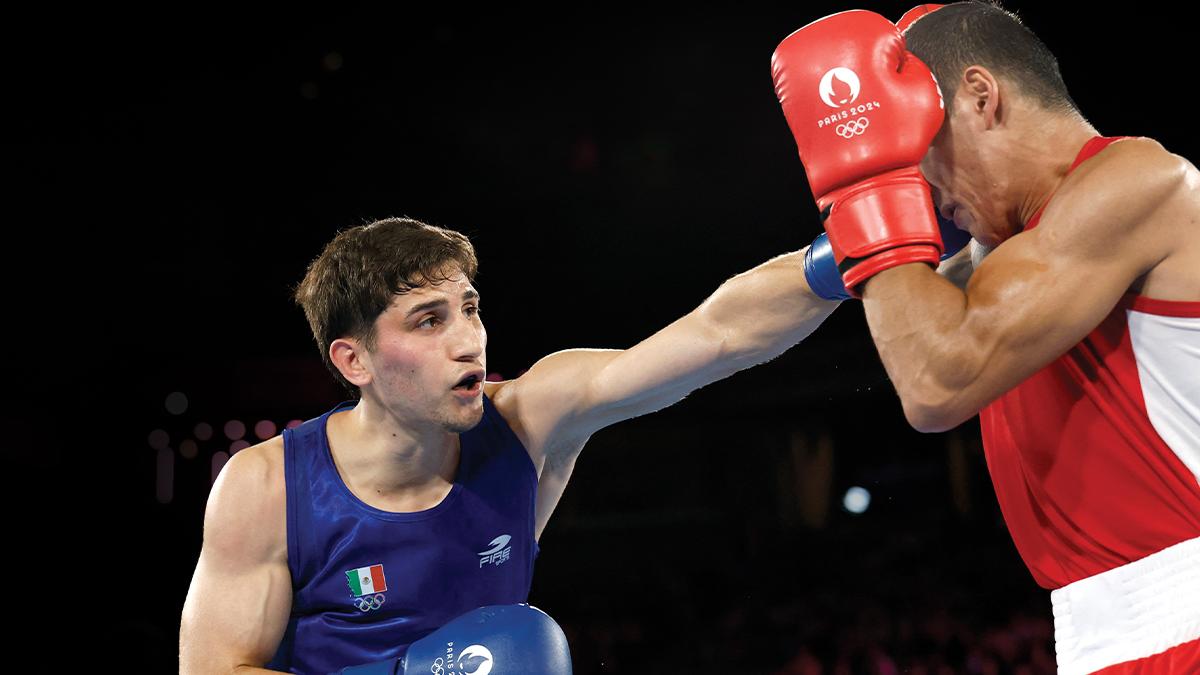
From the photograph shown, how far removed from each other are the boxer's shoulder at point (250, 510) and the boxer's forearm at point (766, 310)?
112 cm

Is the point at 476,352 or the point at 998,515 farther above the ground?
the point at 476,352

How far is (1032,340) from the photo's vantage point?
159cm

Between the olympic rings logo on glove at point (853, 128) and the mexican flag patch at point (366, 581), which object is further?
the mexican flag patch at point (366, 581)

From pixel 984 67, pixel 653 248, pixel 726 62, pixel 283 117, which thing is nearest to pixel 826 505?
pixel 653 248

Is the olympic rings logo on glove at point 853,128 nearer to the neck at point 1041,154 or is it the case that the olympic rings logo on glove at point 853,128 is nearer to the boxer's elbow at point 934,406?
the neck at point 1041,154

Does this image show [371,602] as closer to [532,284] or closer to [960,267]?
[960,267]

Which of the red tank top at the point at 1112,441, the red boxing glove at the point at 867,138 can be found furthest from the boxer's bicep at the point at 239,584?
the red tank top at the point at 1112,441

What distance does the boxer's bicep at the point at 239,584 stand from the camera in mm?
2602

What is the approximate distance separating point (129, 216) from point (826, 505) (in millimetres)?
7027

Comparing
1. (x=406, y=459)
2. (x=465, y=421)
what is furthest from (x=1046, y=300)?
(x=406, y=459)

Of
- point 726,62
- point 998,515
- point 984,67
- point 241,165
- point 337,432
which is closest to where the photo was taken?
point 984,67

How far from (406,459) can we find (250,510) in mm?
389

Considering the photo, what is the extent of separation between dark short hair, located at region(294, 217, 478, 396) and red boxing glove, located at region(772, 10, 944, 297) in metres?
1.25

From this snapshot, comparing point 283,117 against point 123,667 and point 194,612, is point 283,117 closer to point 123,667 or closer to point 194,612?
point 123,667
